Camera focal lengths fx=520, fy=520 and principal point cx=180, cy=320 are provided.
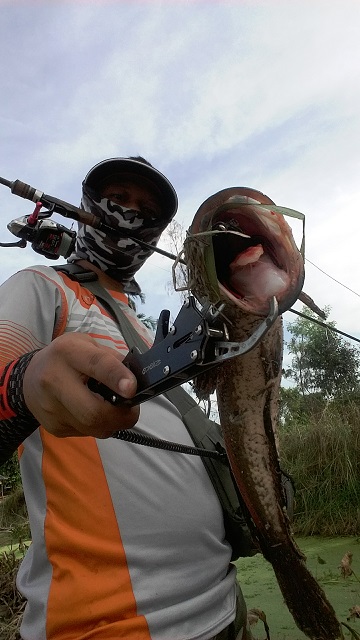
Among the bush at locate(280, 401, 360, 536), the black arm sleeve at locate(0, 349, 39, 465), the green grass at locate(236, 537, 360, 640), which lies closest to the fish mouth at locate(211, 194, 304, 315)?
the black arm sleeve at locate(0, 349, 39, 465)

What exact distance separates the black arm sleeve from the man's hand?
64 millimetres

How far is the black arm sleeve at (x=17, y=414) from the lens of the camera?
3.07 ft

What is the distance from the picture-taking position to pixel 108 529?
4.50 ft

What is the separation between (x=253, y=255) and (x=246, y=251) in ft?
0.07

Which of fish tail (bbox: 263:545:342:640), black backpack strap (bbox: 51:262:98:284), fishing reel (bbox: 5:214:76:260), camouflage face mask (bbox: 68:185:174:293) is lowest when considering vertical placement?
fish tail (bbox: 263:545:342:640)

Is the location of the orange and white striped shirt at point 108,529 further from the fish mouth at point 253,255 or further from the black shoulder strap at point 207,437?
the fish mouth at point 253,255

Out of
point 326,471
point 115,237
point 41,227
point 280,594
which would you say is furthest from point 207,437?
point 326,471

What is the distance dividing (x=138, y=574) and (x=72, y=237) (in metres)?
1.32

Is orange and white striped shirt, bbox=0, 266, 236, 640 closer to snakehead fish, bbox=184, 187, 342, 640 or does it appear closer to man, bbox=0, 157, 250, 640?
man, bbox=0, 157, 250, 640

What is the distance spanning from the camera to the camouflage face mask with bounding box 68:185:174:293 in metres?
1.95

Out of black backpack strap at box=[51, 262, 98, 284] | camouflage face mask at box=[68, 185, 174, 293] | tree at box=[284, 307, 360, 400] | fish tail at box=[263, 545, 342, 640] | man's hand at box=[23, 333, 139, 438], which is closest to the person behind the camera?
man's hand at box=[23, 333, 139, 438]

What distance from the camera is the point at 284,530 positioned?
1.25 m

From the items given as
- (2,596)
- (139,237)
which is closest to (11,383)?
(139,237)

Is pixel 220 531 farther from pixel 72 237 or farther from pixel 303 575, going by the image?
pixel 72 237
